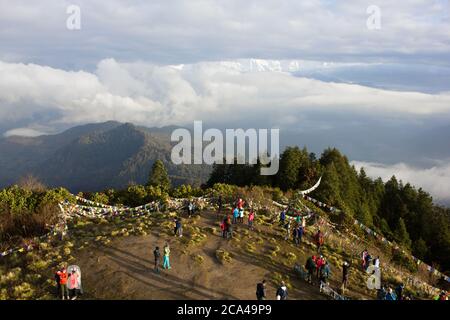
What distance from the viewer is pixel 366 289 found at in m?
29.2

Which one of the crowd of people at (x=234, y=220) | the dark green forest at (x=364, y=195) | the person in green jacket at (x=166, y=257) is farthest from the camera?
the dark green forest at (x=364, y=195)

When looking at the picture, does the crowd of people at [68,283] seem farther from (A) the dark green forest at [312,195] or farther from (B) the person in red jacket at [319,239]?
(B) the person in red jacket at [319,239]

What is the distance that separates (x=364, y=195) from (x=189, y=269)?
6199cm

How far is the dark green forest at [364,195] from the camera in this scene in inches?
2653

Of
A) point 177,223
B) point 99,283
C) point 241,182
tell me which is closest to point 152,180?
point 241,182

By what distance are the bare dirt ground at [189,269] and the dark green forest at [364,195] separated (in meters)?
33.0

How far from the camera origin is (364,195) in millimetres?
84375

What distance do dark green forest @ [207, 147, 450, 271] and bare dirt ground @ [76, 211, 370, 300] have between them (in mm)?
33037

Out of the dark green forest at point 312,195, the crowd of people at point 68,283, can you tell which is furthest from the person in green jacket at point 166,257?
the dark green forest at point 312,195

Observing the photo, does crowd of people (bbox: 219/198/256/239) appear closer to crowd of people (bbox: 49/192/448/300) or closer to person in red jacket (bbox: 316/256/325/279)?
crowd of people (bbox: 49/192/448/300)

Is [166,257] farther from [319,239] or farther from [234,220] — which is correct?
[319,239]

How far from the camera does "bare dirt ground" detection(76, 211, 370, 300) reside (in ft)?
86.2
